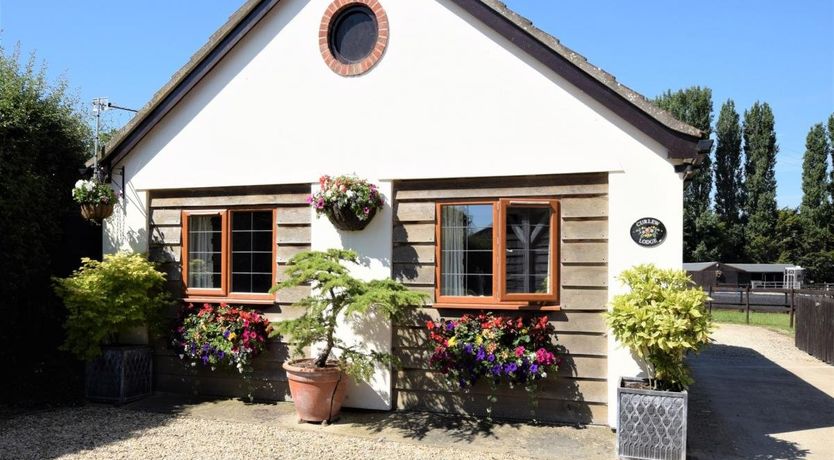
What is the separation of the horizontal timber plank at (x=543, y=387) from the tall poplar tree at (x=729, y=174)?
4929 cm

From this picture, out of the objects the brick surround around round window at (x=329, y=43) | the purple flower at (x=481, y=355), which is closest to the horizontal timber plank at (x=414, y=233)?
the purple flower at (x=481, y=355)

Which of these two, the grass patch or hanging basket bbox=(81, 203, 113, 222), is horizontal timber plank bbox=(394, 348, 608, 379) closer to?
hanging basket bbox=(81, 203, 113, 222)

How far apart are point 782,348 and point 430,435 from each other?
37.0 feet

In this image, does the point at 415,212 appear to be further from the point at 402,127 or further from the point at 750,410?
the point at 750,410

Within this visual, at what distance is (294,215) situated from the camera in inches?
297

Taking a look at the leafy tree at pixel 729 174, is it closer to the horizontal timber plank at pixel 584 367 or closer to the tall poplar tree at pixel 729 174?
the tall poplar tree at pixel 729 174

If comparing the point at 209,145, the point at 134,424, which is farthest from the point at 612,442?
the point at 209,145

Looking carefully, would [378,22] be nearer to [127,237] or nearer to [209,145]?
[209,145]

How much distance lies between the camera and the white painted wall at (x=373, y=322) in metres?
7.02

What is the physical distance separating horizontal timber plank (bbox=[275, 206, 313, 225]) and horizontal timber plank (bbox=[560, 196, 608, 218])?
120 inches

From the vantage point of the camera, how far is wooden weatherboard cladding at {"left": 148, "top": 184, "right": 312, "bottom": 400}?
24.6 ft

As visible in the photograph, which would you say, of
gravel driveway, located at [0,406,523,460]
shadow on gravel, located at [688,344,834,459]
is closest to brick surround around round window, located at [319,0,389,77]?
gravel driveway, located at [0,406,523,460]

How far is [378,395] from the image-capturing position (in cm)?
705

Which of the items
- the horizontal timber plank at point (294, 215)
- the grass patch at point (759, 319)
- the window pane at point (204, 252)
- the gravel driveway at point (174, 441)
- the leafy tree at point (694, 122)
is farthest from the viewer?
the leafy tree at point (694, 122)
